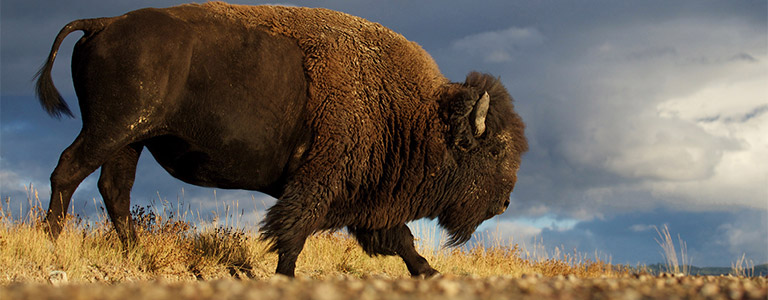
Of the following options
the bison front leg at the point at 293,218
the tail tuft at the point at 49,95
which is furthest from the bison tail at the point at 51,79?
the bison front leg at the point at 293,218

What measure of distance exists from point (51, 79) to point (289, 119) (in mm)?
2573

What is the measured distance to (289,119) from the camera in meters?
6.41

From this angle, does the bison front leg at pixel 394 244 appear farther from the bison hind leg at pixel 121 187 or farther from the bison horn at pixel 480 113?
the bison hind leg at pixel 121 187

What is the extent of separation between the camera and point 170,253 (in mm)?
7215

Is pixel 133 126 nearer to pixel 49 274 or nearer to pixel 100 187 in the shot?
pixel 100 187

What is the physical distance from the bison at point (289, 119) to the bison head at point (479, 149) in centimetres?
1

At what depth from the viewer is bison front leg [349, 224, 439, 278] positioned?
7.35m

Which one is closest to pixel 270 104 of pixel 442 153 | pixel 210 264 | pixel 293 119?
pixel 293 119

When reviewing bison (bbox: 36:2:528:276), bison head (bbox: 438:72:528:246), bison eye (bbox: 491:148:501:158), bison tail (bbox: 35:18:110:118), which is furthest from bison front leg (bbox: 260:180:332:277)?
bison tail (bbox: 35:18:110:118)

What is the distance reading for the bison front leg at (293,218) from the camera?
6242mm

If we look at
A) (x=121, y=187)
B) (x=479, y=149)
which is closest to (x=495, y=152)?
(x=479, y=149)

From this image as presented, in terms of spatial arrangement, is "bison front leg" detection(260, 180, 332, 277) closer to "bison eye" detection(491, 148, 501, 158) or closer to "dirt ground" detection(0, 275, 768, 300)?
"bison eye" detection(491, 148, 501, 158)

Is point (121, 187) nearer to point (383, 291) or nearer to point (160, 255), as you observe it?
point (160, 255)

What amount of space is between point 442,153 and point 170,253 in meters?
3.14
